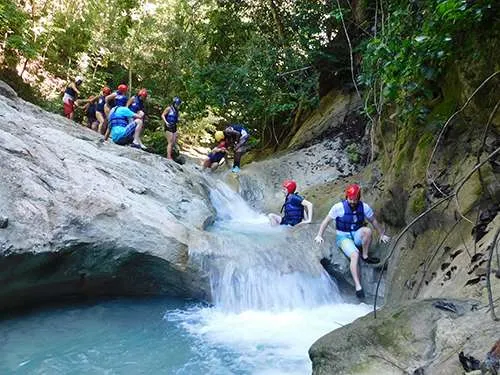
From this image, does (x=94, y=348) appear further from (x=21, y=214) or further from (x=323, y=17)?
(x=323, y=17)

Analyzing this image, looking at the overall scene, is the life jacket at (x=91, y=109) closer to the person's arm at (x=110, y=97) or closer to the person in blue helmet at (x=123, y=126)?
the person's arm at (x=110, y=97)

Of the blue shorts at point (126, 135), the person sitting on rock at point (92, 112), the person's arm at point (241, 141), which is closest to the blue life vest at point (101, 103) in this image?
the person sitting on rock at point (92, 112)

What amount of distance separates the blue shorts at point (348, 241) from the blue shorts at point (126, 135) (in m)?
6.12

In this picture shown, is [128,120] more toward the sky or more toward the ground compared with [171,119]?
more toward the ground

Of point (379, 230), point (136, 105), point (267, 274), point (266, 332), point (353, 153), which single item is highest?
point (136, 105)

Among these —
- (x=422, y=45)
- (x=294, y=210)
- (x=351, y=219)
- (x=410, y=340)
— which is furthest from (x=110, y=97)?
(x=410, y=340)

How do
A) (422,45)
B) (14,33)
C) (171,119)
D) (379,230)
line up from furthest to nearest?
(14,33) → (171,119) → (379,230) → (422,45)

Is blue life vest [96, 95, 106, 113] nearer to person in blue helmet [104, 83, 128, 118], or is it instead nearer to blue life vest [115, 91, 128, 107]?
person in blue helmet [104, 83, 128, 118]

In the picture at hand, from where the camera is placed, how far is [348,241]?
8297mm

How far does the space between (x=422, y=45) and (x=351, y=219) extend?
317cm

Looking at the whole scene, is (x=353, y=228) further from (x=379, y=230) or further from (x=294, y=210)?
(x=294, y=210)

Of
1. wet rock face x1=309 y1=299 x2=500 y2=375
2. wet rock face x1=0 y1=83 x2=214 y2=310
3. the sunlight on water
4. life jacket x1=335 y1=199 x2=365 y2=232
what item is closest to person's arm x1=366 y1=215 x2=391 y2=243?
life jacket x1=335 y1=199 x2=365 y2=232

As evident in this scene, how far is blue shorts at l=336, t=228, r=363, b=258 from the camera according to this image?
823 cm

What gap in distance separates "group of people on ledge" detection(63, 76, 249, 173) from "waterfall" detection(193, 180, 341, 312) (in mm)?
4942
